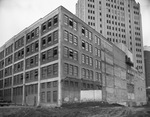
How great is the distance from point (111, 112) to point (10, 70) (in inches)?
1579

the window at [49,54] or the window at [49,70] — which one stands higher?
the window at [49,54]

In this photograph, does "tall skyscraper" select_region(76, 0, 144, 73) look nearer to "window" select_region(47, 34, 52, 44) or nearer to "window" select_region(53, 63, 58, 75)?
"window" select_region(47, 34, 52, 44)

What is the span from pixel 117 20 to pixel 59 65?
260 feet

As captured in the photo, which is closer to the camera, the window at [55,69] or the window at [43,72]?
the window at [55,69]

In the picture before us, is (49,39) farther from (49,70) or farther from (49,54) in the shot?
(49,70)

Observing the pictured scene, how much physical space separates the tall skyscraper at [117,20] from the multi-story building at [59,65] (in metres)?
42.1

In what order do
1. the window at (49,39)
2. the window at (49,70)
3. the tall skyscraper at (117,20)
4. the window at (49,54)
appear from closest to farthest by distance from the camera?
1. the window at (49,70)
2. the window at (49,54)
3. the window at (49,39)
4. the tall skyscraper at (117,20)

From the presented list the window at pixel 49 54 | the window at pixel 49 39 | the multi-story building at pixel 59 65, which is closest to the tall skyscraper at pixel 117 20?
the multi-story building at pixel 59 65

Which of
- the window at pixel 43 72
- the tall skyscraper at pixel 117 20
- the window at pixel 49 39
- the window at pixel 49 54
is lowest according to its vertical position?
the window at pixel 43 72

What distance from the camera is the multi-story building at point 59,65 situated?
3878 centimetres

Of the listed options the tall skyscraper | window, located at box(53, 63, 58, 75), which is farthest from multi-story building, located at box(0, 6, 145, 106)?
the tall skyscraper

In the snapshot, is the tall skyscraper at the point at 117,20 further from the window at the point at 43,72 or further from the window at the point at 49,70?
the window at the point at 49,70

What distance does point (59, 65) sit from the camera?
37531 mm

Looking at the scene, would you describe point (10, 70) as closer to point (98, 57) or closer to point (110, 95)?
point (98, 57)
